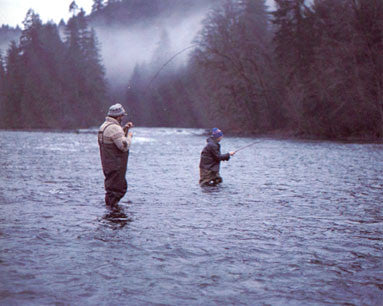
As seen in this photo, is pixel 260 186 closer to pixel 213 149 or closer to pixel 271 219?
pixel 213 149

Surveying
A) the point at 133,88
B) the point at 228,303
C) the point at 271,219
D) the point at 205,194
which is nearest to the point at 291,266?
the point at 228,303

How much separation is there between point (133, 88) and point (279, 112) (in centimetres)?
3608

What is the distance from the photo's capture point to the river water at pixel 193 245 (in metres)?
4.20

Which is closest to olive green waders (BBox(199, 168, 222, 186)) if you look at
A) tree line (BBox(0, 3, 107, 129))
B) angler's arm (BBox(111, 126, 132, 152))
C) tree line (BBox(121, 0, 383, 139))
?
angler's arm (BBox(111, 126, 132, 152))

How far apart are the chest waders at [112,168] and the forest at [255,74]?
1.29 metres

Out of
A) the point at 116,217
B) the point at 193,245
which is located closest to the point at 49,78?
the point at 116,217

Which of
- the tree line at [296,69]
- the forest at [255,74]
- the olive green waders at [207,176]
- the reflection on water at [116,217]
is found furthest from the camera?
the forest at [255,74]

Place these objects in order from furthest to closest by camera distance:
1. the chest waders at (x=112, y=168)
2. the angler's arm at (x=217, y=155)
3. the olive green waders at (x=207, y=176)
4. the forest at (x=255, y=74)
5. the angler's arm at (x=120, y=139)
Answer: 1. the forest at (x=255, y=74)
2. the olive green waders at (x=207, y=176)
3. the angler's arm at (x=217, y=155)
4. the chest waders at (x=112, y=168)
5. the angler's arm at (x=120, y=139)

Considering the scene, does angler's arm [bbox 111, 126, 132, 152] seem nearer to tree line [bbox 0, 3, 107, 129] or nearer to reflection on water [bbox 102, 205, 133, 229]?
reflection on water [bbox 102, 205, 133, 229]

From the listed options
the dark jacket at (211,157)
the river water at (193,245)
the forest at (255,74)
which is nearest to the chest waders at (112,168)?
the river water at (193,245)

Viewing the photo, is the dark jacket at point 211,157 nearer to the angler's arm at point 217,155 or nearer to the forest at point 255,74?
the angler's arm at point 217,155

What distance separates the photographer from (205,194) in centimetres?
1009

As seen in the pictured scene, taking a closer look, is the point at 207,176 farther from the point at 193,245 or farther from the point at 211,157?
the point at 193,245

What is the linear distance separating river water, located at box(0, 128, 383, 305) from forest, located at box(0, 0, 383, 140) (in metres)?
2.44
